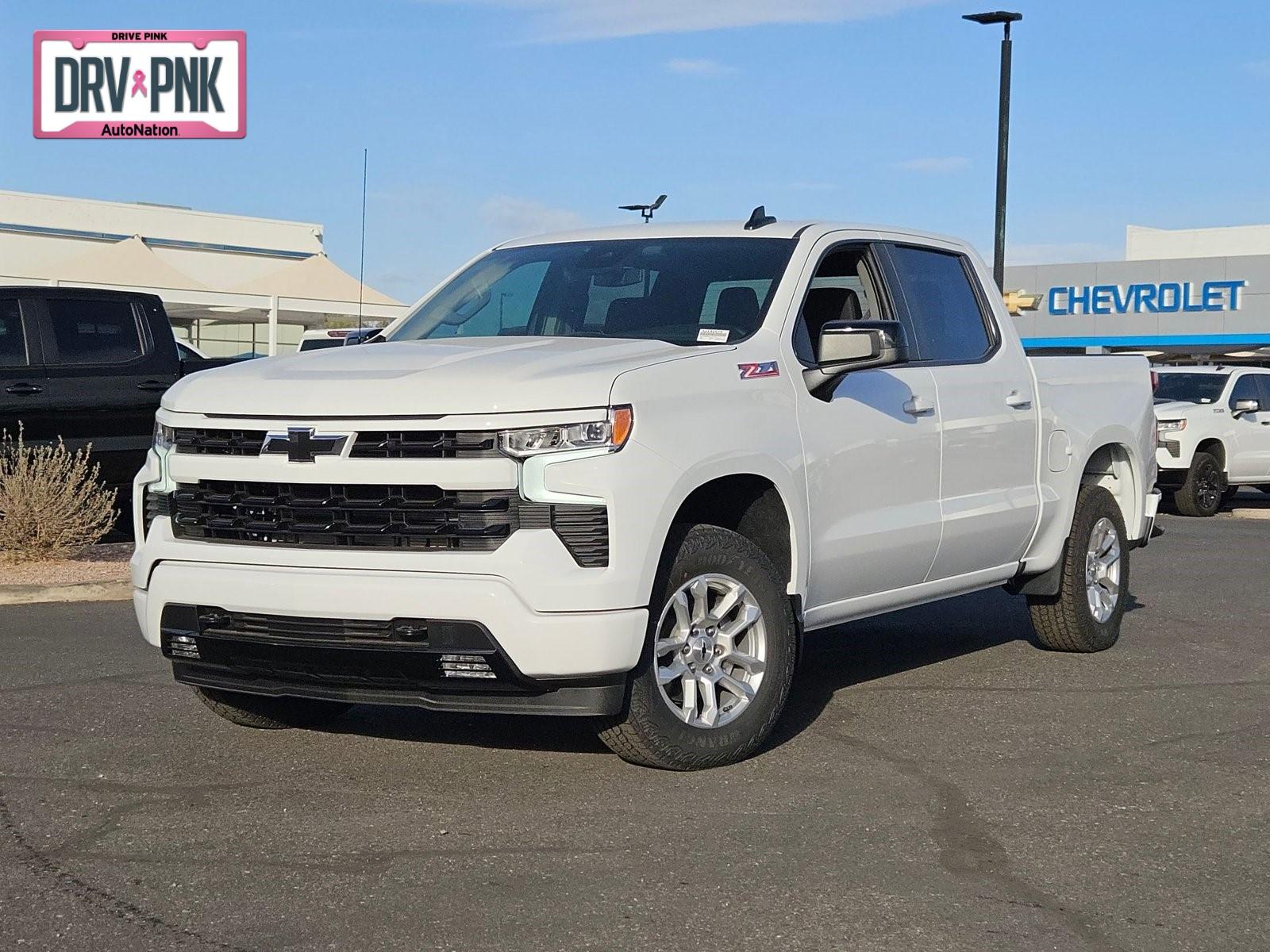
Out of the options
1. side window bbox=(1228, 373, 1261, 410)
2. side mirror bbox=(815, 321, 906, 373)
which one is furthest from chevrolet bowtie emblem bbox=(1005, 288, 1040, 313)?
side mirror bbox=(815, 321, 906, 373)

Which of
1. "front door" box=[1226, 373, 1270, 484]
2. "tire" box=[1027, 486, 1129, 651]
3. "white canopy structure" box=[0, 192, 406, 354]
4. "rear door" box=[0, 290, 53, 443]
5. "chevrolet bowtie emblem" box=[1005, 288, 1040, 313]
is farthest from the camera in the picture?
"white canopy structure" box=[0, 192, 406, 354]

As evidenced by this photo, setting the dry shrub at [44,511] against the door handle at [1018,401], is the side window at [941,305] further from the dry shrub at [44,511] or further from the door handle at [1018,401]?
the dry shrub at [44,511]

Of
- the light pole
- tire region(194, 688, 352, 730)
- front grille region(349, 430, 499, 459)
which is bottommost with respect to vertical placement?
tire region(194, 688, 352, 730)

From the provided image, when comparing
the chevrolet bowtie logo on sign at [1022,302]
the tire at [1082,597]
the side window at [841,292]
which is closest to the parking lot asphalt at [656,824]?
the tire at [1082,597]

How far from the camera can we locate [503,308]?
7.11 meters

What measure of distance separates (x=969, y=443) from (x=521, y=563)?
9.03ft

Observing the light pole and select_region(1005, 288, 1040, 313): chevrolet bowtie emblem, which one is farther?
the light pole

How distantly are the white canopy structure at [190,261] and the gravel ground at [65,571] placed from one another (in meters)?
19.2

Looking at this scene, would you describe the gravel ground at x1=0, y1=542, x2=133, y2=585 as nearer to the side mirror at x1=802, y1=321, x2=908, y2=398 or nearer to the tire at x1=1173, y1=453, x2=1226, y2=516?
the side mirror at x1=802, y1=321, x2=908, y2=398

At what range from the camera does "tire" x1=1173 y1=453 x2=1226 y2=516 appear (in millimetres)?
19219

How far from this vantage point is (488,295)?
7238mm

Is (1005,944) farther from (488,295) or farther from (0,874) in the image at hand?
(488,295)

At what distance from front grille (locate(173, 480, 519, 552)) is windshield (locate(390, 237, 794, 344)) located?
1297 mm

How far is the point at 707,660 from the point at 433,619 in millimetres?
1072
